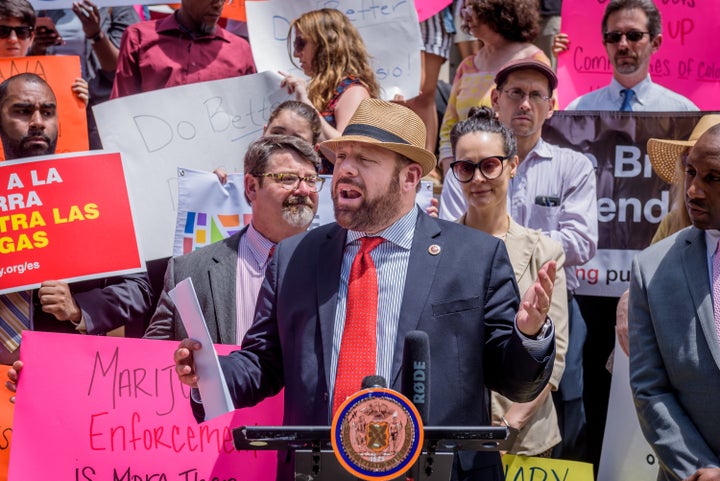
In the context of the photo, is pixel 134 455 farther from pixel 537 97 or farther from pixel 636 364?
pixel 537 97

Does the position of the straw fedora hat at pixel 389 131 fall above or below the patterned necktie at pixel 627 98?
below

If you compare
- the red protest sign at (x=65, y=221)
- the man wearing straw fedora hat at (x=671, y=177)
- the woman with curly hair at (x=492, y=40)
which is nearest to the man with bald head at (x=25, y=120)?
the red protest sign at (x=65, y=221)

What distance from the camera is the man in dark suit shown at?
4715 mm

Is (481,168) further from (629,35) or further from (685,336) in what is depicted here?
(629,35)

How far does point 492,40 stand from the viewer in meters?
6.75

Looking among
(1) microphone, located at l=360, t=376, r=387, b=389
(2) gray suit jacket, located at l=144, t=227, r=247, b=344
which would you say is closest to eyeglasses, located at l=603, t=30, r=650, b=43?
(2) gray suit jacket, located at l=144, t=227, r=247, b=344

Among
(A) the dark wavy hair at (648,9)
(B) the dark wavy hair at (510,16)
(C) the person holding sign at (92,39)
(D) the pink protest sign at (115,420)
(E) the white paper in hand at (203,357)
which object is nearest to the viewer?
(E) the white paper in hand at (203,357)

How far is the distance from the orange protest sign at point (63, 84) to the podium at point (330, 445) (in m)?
4.22

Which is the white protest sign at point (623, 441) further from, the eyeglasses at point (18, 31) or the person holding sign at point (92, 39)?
the eyeglasses at point (18, 31)

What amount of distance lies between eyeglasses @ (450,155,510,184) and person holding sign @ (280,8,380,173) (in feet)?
4.31

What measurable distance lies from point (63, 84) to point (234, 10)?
1662 mm

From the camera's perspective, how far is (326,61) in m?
6.41

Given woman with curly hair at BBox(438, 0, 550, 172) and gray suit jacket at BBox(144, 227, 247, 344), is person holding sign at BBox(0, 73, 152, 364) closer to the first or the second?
gray suit jacket at BBox(144, 227, 247, 344)

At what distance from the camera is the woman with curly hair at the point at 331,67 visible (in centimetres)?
635
